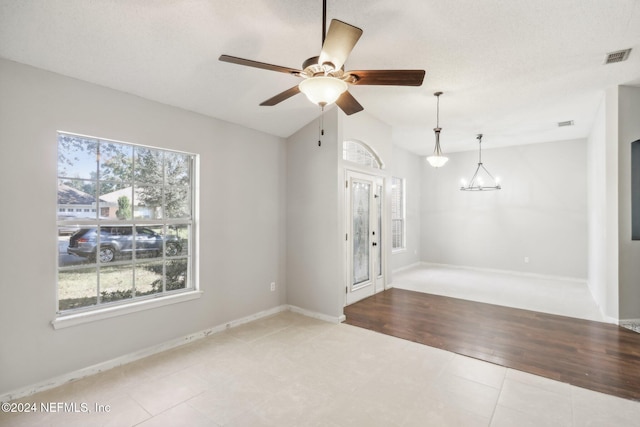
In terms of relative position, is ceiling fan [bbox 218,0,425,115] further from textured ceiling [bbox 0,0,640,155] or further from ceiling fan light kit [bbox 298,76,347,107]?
textured ceiling [bbox 0,0,640,155]

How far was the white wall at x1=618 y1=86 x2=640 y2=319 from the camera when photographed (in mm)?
3949

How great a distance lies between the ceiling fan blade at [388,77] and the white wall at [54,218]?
232 cm

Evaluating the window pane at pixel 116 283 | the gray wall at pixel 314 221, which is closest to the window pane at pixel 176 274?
the window pane at pixel 116 283

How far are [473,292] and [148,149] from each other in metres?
5.63

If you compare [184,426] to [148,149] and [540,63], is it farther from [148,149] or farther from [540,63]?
[540,63]

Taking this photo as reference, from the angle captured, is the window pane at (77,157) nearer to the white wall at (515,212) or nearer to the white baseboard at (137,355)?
the white baseboard at (137,355)

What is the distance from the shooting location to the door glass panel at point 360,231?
495 cm

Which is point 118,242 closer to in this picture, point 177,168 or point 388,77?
point 177,168

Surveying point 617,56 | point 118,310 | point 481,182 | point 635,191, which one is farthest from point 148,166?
point 481,182

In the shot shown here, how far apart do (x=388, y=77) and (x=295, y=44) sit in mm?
1149

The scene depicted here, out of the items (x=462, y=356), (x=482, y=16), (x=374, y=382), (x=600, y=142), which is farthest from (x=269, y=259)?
(x=600, y=142)

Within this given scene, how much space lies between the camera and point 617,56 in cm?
315

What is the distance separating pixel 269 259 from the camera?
4.50m

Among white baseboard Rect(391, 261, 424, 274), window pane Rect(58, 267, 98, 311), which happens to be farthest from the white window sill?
white baseboard Rect(391, 261, 424, 274)
